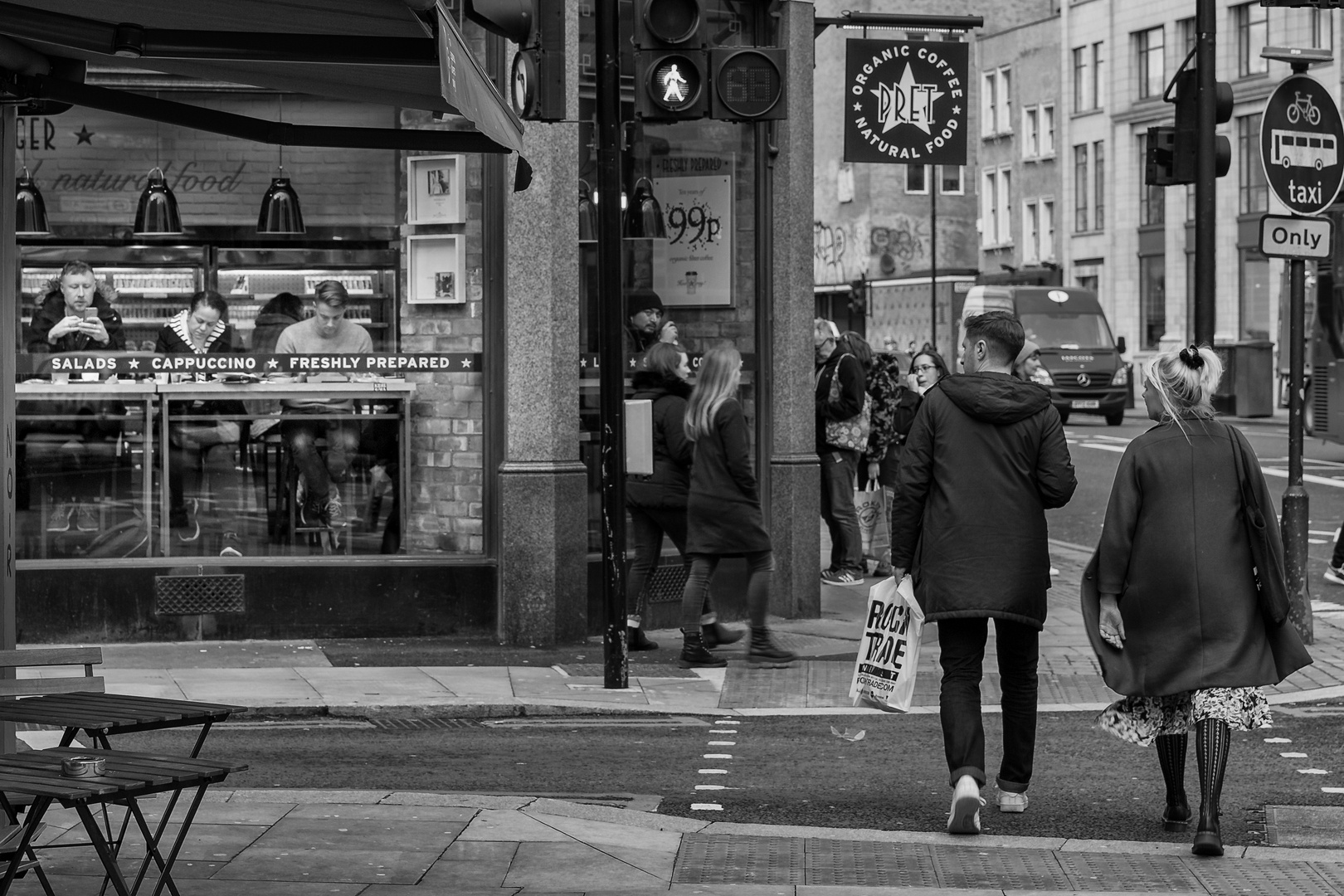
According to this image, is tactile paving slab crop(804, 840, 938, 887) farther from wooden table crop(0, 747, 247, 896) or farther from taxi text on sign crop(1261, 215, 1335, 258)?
taxi text on sign crop(1261, 215, 1335, 258)

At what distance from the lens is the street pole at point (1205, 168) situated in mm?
10836

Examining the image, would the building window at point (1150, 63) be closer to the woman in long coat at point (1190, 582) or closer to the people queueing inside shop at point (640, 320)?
the people queueing inside shop at point (640, 320)

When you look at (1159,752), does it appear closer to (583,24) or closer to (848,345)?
(583,24)

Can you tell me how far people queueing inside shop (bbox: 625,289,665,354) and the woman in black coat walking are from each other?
1830mm

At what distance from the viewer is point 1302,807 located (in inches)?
283

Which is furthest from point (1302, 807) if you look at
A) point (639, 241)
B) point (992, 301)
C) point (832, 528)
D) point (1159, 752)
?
point (992, 301)

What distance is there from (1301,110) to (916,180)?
53.5 metres

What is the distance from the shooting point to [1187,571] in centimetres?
655

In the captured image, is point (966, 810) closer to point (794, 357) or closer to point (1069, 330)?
point (794, 357)

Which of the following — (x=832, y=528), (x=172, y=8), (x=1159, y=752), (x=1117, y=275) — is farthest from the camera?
(x=1117, y=275)

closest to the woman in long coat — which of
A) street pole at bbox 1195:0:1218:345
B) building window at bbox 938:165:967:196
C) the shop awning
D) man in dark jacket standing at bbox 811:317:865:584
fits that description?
the shop awning

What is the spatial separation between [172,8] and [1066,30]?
57.2 metres

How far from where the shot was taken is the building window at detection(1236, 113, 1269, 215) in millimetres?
49688

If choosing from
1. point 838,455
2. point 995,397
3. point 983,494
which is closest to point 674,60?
point 995,397
